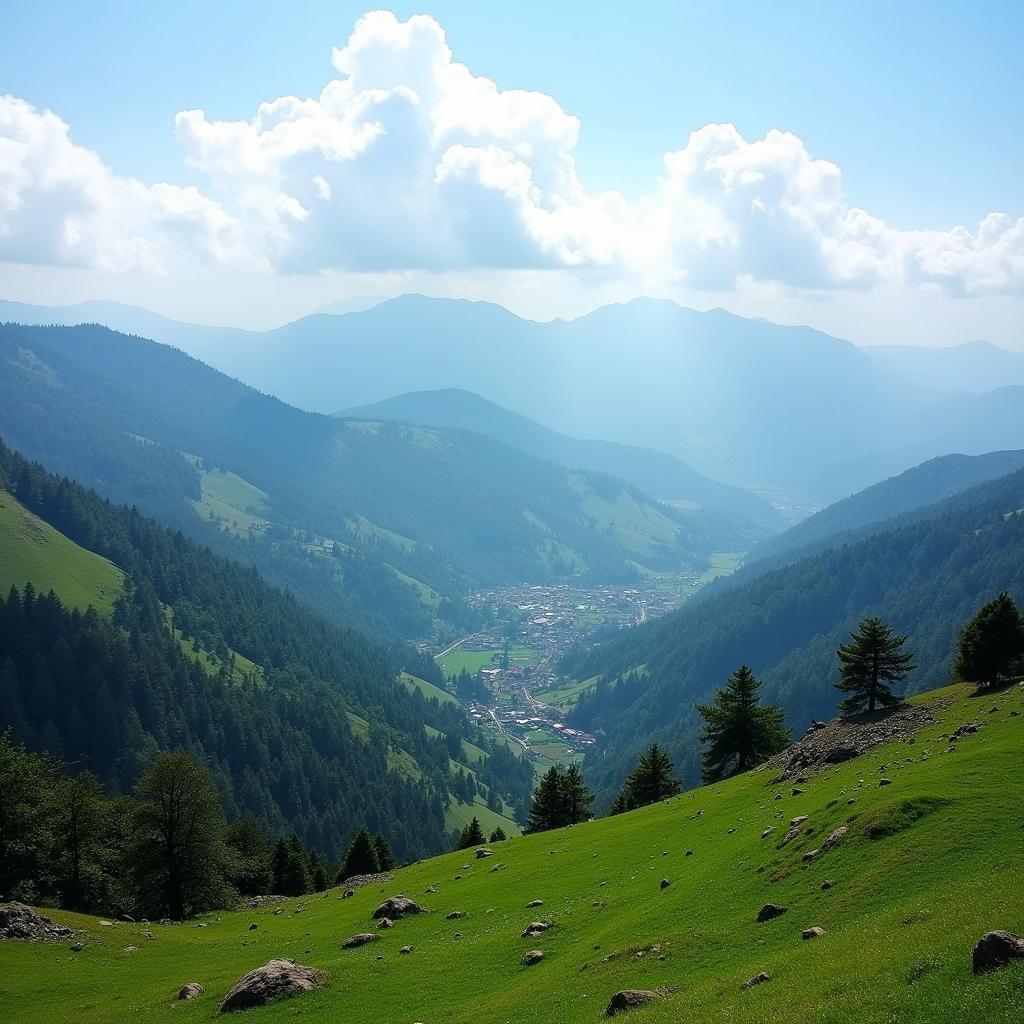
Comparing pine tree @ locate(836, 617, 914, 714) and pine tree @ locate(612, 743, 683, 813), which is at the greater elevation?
pine tree @ locate(836, 617, 914, 714)

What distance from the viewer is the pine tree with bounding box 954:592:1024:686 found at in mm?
54656

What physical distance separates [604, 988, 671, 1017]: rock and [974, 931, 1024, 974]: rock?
981cm

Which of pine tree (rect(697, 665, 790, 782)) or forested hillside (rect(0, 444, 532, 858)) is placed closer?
pine tree (rect(697, 665, 790, 782))

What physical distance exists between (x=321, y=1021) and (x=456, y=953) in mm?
7411

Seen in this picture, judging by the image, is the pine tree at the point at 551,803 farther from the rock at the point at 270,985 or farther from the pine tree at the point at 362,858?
the rock at the point at 270,985

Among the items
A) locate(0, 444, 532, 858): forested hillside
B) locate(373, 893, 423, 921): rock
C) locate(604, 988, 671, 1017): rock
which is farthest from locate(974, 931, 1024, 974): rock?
locate(0, 444, 532, 858): forested hillside

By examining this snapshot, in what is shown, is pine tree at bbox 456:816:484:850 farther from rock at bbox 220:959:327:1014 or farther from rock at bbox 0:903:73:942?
rock at bbox 220:959:327:1014

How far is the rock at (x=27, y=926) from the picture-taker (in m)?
40.1

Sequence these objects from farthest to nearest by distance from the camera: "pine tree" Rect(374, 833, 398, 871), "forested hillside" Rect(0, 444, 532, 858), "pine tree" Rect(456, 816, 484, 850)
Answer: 1. "forested hillside" Rect(0, 444, 532, 858)
2. "pine tree" Rect(374, 833, 398, 871)
3. "pine tree" Rect(456, 816, 484, 850)

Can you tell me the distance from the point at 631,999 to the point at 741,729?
4975 cm

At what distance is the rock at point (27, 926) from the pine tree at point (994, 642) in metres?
64.8

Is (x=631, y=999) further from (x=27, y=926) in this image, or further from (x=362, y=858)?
(x=362, y=858)

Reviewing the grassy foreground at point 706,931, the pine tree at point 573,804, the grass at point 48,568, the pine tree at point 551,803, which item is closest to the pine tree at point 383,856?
the pine tree at point 551,803

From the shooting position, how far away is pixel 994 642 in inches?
2165
